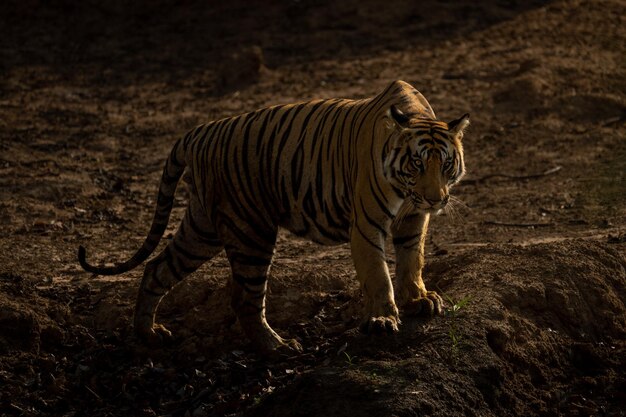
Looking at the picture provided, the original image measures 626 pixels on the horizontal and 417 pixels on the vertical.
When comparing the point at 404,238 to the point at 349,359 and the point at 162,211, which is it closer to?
the point at 349,359

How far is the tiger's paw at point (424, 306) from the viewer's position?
5547 mm

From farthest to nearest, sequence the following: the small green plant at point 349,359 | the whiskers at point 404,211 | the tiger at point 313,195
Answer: the whiskers at point 404,211, the tiger at point 313,195, the small green plant at point 349,359

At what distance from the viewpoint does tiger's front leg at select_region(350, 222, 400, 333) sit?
5.34m

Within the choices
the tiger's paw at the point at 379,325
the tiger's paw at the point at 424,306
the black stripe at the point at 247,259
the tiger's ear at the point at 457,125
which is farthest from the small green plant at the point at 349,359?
the tiger's ear at the point at 457,125

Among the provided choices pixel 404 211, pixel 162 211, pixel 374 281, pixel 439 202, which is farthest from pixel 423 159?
pixel 162 211

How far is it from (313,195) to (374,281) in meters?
0.83

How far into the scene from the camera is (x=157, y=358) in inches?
258

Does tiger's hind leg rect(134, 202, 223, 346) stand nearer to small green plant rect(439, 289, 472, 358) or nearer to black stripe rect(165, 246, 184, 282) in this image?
black stripe rect(165, 246, 184, 282)

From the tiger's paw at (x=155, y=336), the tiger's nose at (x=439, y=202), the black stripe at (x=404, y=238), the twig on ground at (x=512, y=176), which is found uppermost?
the tiger's nose at (x=439, y=202)

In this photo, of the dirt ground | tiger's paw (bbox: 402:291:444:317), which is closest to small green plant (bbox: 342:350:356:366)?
the dirt ground

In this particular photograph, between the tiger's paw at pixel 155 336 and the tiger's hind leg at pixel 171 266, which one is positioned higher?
the tiger's hind leg at pixel 171 266

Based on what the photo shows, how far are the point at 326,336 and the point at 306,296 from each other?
0.48 m

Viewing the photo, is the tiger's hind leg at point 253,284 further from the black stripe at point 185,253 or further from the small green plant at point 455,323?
the small green plant at point 455,323

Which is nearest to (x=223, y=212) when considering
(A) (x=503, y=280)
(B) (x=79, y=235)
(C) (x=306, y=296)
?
(C) (x=306, y=296)
